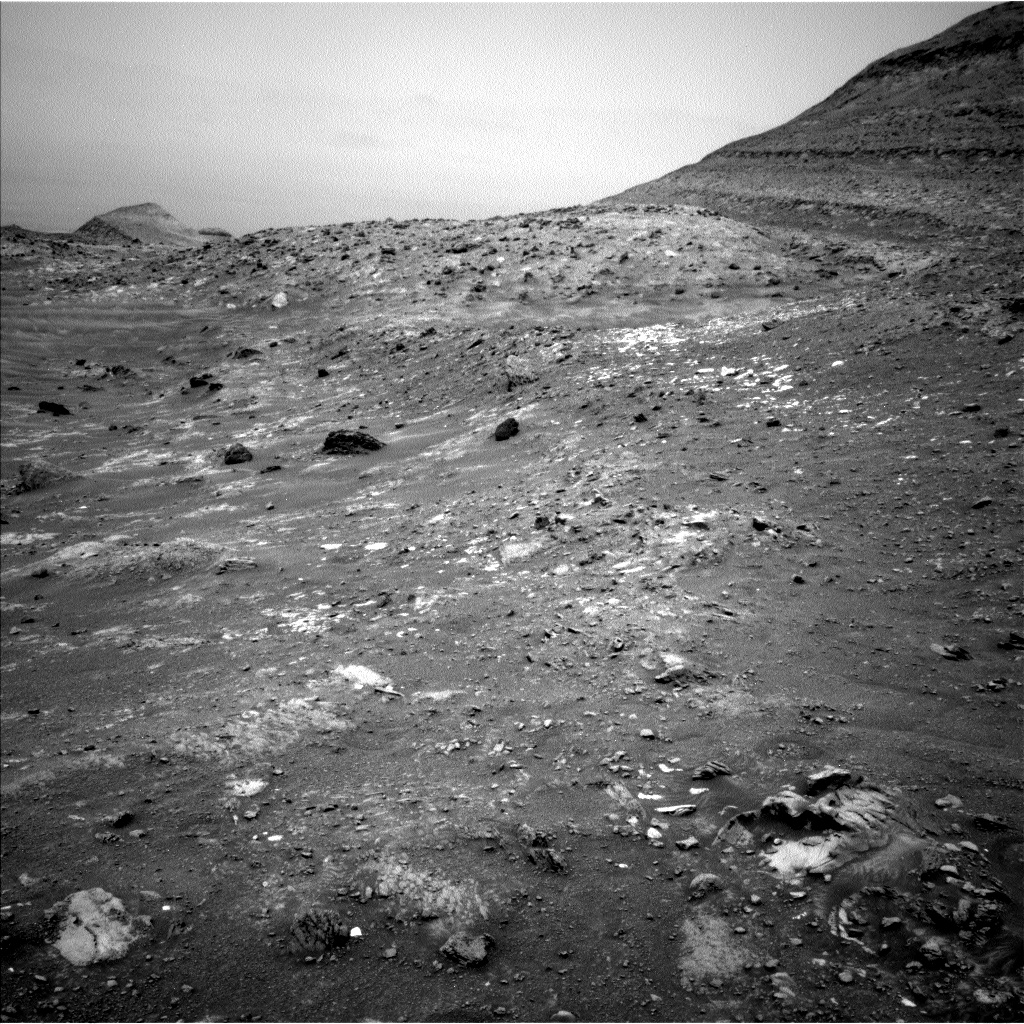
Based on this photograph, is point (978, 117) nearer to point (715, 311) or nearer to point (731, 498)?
point (715, 311)

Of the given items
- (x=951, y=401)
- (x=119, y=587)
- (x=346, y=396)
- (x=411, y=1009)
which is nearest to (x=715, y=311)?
(x=951, y=401)

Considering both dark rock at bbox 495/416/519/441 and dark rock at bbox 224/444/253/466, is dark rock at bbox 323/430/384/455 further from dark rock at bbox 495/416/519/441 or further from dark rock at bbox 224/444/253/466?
dark rock at bbox 495/416/519/441

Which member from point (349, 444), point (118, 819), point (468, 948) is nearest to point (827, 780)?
point (468, 948)

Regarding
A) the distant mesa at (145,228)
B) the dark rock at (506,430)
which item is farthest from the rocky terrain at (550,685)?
the distant mesa at (145,228)

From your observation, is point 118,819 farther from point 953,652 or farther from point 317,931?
point 953,652

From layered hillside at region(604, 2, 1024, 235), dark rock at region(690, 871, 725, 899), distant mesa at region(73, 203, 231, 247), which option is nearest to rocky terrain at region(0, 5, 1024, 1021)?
dark rock at region(690, 871, 725, 899)

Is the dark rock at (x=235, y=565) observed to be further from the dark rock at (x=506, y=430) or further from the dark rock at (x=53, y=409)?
the dark rock at (x=53, y=409)
